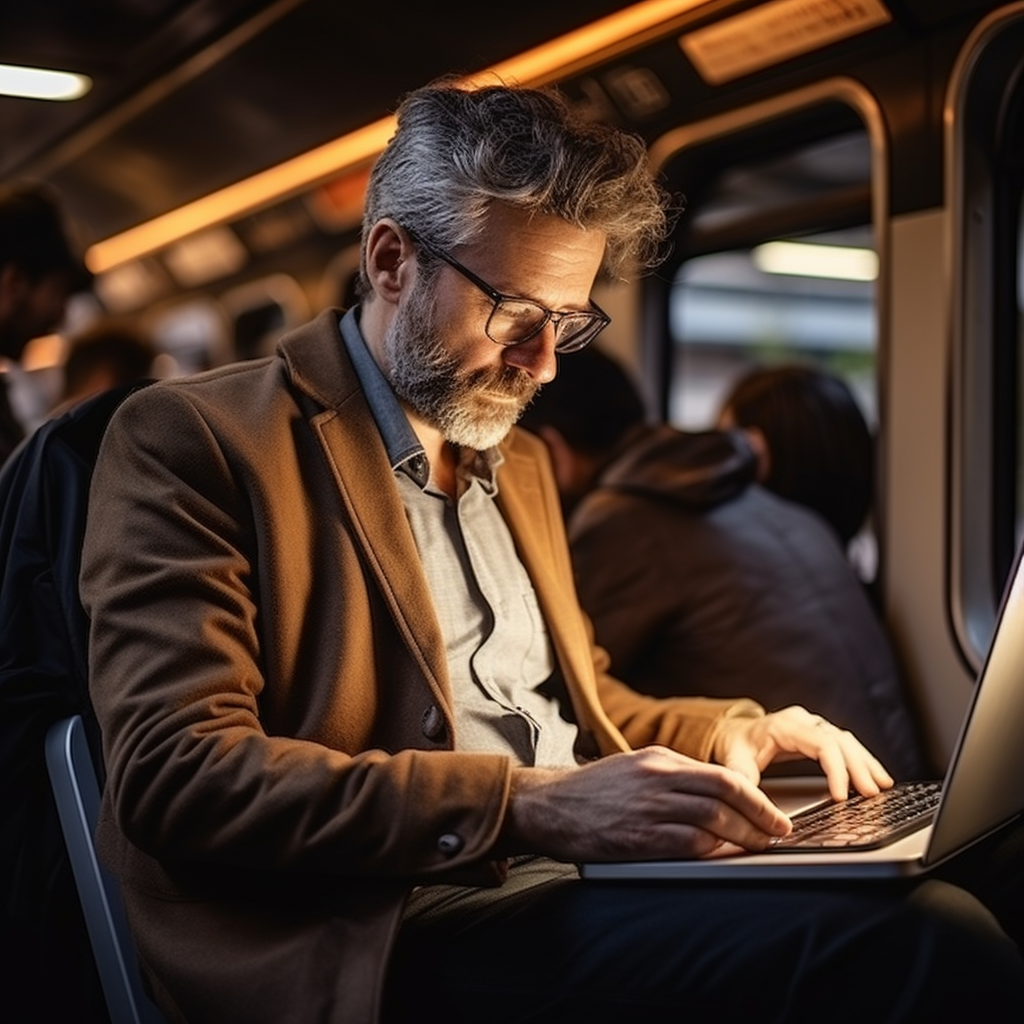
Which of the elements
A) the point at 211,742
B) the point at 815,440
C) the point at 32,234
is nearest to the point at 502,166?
the point at 211,742

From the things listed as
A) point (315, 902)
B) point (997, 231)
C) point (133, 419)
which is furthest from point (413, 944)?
point (997, 231)

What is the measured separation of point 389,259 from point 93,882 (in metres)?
0.89

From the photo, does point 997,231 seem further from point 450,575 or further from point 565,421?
point 450,575

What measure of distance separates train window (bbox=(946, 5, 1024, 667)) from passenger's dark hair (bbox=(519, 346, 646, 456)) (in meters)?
0.75

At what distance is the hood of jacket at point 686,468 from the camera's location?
3.20 m

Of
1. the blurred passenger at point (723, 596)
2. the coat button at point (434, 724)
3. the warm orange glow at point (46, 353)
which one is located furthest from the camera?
the warm orange glow at point (46, 353)

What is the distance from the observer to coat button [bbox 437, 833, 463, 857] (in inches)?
64.9

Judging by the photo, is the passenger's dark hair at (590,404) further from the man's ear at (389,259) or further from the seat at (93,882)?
the seat at (93,882)

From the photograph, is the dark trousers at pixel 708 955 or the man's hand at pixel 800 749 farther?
the man's hand at pixel 800 749

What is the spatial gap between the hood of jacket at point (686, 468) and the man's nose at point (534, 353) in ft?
3.87

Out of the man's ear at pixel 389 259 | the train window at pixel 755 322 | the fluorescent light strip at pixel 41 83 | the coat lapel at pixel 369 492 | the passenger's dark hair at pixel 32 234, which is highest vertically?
the fluorescent light strip at pixel 41 83

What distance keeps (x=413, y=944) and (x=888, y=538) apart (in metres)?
1.88

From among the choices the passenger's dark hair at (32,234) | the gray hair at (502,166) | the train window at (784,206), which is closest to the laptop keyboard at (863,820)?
the gray hair at (502,166)

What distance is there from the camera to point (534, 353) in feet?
6.68
